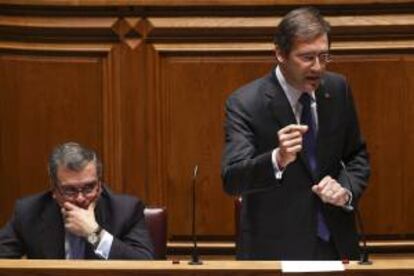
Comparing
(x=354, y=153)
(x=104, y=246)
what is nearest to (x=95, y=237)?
(x=104, y=246)

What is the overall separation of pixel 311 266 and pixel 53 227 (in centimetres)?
81

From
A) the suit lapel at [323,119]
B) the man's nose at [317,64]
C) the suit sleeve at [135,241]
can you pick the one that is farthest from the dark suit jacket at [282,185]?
the suit sleeve at [135,241]

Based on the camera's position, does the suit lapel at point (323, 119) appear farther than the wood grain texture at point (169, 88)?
No

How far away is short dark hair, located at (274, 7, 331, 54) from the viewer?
237 cm

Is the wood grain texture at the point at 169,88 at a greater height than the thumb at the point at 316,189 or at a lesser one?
greater

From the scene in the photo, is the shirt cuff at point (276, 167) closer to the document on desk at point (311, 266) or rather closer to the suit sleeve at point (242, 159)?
the suit sleeve at point (242, 159)

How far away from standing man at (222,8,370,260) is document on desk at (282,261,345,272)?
39 cm

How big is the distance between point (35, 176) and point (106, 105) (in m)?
0.32

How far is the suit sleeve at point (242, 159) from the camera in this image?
7.47ft

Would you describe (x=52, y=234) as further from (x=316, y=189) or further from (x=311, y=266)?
(x=311, y=266)

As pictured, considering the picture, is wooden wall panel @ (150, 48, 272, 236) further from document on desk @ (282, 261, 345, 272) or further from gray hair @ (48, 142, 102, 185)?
document on desk @ (282, 261, 345, 272)

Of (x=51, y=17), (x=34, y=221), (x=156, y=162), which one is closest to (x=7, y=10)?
(x=51, y=17)

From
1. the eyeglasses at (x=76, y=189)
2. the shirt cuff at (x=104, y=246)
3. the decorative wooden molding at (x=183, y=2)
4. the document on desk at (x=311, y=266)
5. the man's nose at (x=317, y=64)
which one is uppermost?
the decorative wooden molding at (x=183, y=2)

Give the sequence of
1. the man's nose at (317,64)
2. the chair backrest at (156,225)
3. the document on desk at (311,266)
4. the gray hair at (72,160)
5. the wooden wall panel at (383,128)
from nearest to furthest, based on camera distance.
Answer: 1. the document on desk at (311,266)
2. the man's nose at (317,64)
3. the gray hair at (72,160)
4. the chair backrest at (156,225)
5. the wooden wall panel at (383,128)
